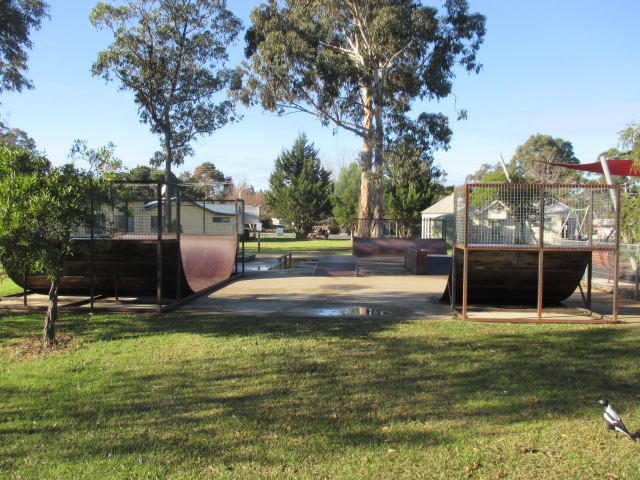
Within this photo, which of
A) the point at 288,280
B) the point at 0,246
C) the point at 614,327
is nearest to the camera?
the point at 0,246

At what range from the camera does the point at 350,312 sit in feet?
32.9

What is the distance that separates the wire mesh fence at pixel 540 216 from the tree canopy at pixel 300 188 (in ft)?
155

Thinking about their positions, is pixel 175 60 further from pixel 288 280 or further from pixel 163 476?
pixel 163 476

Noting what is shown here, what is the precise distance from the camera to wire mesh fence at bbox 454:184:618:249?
8820mm

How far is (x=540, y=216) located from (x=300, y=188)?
4831 centimetres

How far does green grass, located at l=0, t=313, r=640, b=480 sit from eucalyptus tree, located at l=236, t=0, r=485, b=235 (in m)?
24.6

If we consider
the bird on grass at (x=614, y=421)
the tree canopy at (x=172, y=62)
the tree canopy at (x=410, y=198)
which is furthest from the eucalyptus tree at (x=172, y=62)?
the bird on grass at (x=614, y=421)

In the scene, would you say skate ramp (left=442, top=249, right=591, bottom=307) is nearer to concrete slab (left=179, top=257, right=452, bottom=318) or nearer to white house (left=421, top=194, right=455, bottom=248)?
concrete slab (left=179, top=257, right=452, bottom=318)

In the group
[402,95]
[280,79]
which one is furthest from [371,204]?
[280,79]

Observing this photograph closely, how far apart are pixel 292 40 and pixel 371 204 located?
10840 millimetres

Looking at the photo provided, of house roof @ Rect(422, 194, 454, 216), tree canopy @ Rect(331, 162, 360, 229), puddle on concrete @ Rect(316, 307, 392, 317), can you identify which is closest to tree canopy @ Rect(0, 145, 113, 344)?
puddle on concrete @ Rect(316, 307, 392, 317)

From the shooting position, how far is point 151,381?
5.85 m

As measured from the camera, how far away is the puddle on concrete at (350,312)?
9703 millimetres

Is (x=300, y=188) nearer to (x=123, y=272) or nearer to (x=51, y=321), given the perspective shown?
Result: (x=123, y=272)
